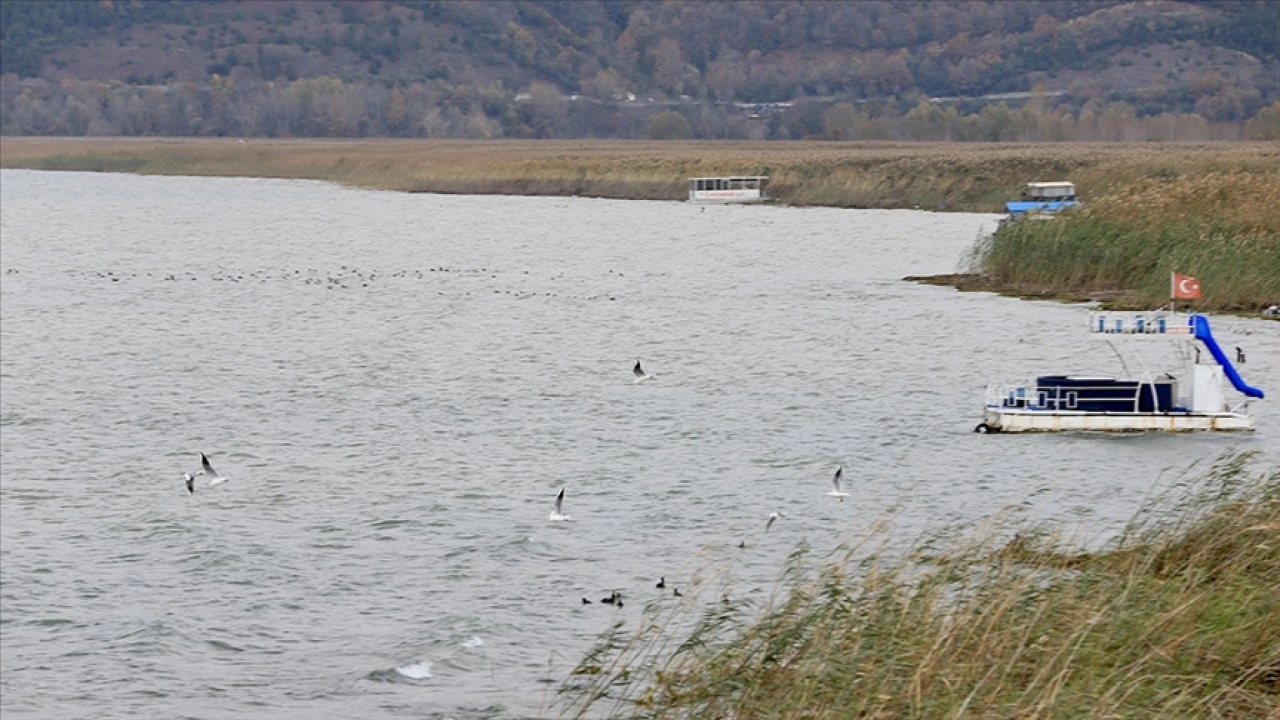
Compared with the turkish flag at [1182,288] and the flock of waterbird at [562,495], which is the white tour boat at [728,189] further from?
the flock of waterbird at [562,495]

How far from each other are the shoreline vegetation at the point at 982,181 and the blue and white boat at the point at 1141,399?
1096 centimetres

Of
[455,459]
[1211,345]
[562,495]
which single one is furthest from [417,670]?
[1211,345]

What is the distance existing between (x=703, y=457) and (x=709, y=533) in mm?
5189

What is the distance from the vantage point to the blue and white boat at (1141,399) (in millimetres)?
26828

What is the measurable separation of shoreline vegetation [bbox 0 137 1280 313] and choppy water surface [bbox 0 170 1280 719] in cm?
178

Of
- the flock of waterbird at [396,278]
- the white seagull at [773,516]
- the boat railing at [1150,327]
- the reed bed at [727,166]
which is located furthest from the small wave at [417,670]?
the reed bed at [727,166]

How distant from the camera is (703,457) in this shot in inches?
1038

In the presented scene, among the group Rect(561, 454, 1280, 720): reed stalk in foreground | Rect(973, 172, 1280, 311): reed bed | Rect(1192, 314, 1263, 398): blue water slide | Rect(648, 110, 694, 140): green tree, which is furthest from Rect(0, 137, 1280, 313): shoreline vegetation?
Rect(561, 454, 1280, 720): reed stalk in foreground

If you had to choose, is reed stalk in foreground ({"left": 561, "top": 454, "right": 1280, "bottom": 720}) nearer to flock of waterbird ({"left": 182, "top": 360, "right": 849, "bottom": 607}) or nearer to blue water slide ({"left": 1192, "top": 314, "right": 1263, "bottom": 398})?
flock of waterbird ({"left": 182, "top": 360, "right": 849, "bottom": 607})

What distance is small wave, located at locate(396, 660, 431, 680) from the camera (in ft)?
53.6

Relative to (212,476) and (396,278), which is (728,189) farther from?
(212,476)

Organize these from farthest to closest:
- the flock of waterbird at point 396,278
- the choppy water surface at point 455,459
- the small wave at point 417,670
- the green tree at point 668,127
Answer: the green tree at point 668,127
the flock of waterbird at point 396,278
the choppy water surface at point 455,459
the small wave at point 417,670

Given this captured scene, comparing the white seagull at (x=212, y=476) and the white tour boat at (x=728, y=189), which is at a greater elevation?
the white seagull at (x=212, y=476)

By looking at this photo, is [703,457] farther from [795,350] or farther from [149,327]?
[149,327]
